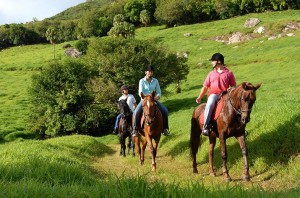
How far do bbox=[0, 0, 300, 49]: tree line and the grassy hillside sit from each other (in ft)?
31.1

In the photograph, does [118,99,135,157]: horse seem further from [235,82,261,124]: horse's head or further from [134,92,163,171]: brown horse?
[235,82,261,124]: horse's head

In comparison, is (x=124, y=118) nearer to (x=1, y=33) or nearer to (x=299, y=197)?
(x=299, y=197)

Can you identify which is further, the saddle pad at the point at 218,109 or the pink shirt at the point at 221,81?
the pink shirt at the point at 221,81

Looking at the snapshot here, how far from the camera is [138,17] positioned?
142 meters

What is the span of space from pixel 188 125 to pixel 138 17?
123 metres

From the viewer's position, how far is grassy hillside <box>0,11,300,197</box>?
9945 millimetres

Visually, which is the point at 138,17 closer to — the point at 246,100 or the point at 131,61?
the point at 131,61

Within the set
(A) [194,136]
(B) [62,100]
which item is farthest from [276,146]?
(B) [62,100]

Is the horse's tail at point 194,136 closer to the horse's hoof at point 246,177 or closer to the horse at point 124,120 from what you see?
the horse's hoof at point 246,177

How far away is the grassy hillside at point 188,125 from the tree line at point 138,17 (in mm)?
9480

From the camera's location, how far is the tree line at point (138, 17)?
10725 centimetres

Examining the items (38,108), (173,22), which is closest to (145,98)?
(38,108)

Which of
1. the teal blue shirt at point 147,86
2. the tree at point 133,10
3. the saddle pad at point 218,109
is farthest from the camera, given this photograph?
the tree at point 133,10

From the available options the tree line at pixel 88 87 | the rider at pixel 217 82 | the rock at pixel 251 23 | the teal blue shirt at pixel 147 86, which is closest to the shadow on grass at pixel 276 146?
the rider at pixel 217 82
